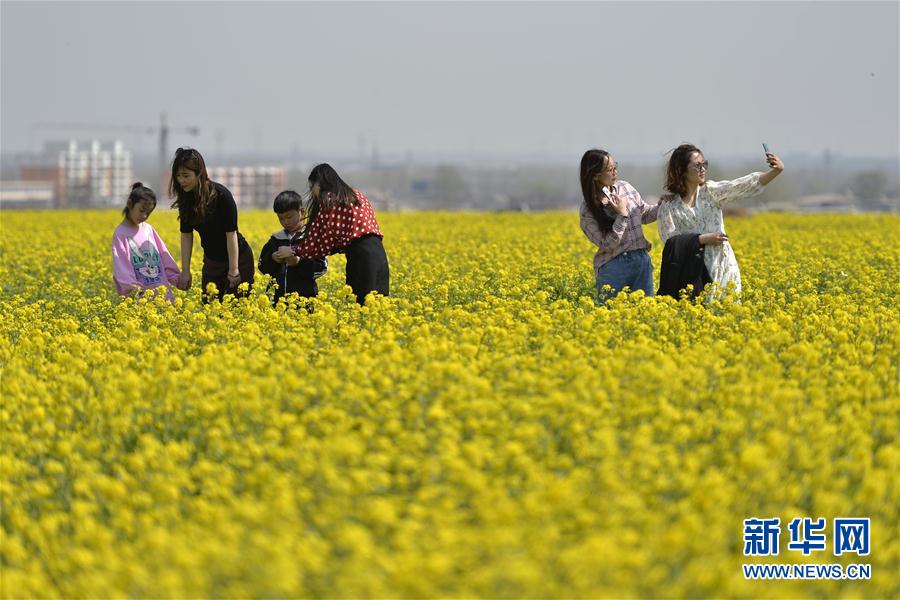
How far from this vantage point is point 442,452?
441 cm

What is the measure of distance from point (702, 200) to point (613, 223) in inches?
23.7

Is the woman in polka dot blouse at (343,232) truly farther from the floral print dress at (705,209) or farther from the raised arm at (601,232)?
the floral print dress at (705,209)

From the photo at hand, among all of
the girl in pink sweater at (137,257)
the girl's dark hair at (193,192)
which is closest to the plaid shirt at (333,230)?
the girl's dark hair at (193,192)

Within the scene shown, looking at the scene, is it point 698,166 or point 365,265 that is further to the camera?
point 365,265

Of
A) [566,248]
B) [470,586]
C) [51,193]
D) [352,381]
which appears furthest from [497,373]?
[51,193]

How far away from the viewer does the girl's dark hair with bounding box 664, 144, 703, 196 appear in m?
8.23

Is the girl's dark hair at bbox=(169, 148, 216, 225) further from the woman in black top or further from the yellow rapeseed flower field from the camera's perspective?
the yellow rapeseed flower field

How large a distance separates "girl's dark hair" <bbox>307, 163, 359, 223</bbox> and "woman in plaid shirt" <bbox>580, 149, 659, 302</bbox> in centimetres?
155

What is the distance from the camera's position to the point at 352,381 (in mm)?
5332

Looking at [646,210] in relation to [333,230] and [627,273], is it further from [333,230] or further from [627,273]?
[333,230]

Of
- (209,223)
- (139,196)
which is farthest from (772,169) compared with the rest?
(139,196)

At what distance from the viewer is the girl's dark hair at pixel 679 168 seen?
8227 mm

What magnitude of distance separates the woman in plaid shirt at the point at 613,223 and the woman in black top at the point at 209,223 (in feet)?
7.65

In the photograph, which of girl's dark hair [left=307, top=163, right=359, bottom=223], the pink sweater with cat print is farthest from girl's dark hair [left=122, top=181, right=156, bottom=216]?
girl's dark hair [left=307, top=163, right=359, bottom=223]
